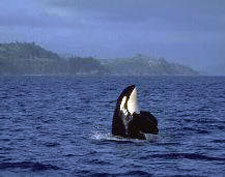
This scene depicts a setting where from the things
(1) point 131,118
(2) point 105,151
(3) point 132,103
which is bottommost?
(2) point 105,151

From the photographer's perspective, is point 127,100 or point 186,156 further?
point 127,100

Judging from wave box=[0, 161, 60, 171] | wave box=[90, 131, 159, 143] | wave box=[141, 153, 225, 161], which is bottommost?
wave box=[0, 161, 60, 171]

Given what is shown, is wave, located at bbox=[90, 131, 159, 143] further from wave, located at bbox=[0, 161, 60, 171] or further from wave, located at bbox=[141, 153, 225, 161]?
wave, located at bbox=[0, 161, 60, 171]

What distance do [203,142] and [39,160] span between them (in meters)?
8.03

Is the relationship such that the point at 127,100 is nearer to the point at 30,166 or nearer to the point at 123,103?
the point at 123,103

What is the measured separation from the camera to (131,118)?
24.6 metres

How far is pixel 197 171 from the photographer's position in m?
19.1

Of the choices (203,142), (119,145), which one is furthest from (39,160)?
(203,142)

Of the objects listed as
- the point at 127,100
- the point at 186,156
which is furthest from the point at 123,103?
the point at 186,156

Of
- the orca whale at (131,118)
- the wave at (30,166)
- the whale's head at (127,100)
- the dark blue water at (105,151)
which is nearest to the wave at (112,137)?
the dark blue water at (105,151)

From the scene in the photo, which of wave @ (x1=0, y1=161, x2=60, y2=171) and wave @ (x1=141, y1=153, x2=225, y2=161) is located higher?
wave @ (x1=141, y1=153, x2=225, y2=161)

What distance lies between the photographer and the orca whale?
24531 mm

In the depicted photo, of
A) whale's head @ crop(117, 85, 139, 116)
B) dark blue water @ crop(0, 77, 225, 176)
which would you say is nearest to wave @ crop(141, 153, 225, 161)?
dark blue water @ crop(0, 77, 225, 176)

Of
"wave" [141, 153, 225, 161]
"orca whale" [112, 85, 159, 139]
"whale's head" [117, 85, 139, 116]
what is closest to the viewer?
"wave" [141, 153, 225, 161]
